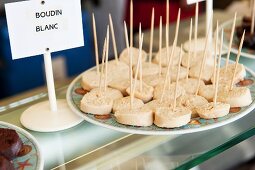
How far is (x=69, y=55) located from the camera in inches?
101

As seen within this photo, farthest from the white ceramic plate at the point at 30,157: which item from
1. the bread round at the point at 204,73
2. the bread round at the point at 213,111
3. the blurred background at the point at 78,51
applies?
the blurred background at the point at 78,51

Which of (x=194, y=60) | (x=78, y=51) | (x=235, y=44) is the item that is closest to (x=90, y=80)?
(x=194, y=60)

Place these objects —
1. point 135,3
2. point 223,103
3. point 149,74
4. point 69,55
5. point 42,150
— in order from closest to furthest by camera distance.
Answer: point 42,150 → point 223,103 → point 149,74 → point 69,55 → point 135,3

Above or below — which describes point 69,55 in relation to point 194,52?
below

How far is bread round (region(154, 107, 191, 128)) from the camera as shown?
92 centimetres

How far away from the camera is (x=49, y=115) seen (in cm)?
104

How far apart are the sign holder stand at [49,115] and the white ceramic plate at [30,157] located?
53 mm

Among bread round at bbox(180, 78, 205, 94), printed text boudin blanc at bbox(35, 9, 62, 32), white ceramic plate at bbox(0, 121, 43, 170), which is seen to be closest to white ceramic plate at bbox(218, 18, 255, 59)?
bread round at bbox(180, 78, 205, 94)

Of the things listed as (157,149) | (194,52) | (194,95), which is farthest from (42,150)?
(194,52)

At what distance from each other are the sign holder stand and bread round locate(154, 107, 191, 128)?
19 centimetres

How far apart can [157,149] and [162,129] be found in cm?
Result: 5

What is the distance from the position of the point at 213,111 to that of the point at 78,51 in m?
1.72

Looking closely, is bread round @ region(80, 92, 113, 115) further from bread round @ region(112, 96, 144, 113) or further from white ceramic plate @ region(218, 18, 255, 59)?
white ceramic plate @ region(218, 18, 255, 59)

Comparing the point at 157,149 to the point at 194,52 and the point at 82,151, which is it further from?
the point at 194,52
